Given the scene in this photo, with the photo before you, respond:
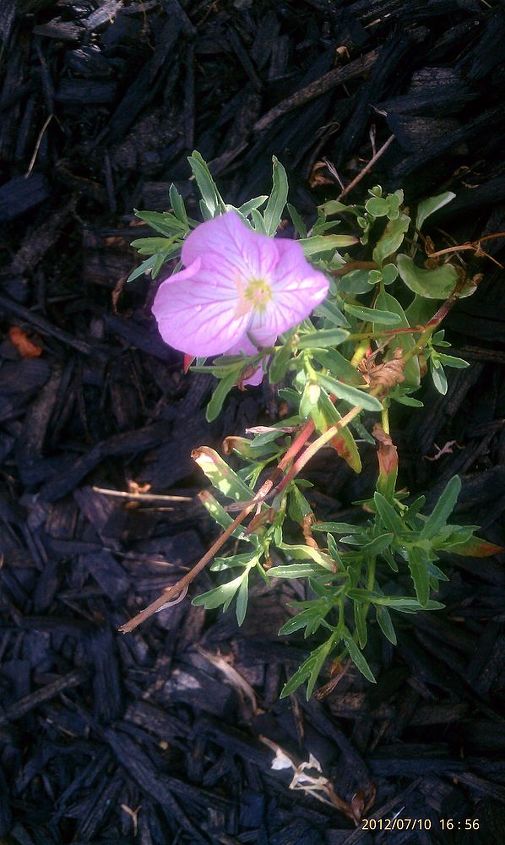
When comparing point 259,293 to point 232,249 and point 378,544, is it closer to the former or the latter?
point 232,249

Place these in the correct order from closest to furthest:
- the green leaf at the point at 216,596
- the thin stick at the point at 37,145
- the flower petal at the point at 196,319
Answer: the flower petal at the point at 196,319
the green leaf at the point at 216,596
the thin stick at the point at 37,145

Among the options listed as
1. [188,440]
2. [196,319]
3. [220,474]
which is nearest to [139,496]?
[188,440]

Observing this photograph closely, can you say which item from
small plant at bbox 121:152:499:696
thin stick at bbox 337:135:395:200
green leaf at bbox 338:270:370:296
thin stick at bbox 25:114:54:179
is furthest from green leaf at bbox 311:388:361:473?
thin stick at bbox 25:114:54:179

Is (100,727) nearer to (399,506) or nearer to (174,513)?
(174,513)

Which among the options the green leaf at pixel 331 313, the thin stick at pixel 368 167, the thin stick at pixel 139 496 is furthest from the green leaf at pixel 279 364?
the thin stick at pixel 139 496

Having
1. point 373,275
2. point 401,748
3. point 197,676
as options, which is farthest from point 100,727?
point 373,275

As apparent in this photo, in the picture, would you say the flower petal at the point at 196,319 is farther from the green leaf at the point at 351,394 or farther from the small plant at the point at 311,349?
the green leaf at the point at 351,394

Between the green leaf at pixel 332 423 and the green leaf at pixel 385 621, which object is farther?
the green leaf at pixel 385 621
